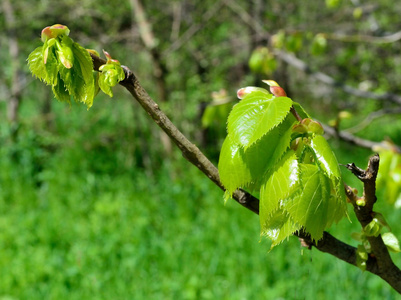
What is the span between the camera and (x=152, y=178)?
4.60 m

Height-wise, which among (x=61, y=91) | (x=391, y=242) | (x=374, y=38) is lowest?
(x=374, y=38)

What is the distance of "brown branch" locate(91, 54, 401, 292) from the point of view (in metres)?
0.53

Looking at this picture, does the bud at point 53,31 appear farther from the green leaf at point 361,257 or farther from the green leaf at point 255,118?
the green leaf at point 361,257

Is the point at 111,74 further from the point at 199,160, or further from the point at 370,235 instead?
the point at 370,235

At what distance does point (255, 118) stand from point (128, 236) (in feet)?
10.1

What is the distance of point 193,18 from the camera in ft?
15.1

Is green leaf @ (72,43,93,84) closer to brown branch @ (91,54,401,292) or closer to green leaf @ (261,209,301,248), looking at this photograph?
brown branch @ (91,54,401,292)

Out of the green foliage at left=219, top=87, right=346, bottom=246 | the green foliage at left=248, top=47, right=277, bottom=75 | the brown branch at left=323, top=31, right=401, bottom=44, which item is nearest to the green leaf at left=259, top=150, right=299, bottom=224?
the green foliage at left=219, top=87, right=346, bottom=246

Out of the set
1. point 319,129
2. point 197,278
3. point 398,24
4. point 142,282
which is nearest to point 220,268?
point 197,278

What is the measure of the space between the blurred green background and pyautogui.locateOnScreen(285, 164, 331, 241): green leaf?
1.52 m

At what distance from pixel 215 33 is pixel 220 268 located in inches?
112

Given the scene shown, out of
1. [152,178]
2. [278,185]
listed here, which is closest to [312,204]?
[278,185]

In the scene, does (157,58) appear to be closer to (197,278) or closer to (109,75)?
(197,278)

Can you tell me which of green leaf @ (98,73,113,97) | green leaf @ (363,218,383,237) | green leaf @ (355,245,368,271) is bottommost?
green leaf @ (355,245,368,271)
